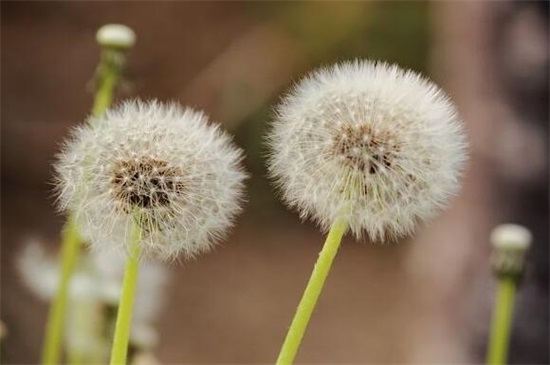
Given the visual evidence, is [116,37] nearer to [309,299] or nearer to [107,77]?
[107,77]

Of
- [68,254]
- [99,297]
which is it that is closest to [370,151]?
[68,254]

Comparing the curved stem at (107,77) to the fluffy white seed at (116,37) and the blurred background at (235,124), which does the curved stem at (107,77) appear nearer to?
the fluffy white seed at (116,37)

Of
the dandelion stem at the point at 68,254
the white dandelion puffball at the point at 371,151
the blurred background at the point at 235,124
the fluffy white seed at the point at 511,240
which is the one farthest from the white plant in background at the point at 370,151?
the blurred background at the point at 235,124

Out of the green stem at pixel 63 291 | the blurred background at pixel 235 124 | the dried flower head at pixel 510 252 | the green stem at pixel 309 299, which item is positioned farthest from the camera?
the blurred background at pixel 235 124

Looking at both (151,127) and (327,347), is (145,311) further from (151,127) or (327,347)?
(327,347)

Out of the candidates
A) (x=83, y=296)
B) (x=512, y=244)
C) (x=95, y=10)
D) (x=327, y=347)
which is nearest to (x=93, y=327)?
(x=83, y=296)

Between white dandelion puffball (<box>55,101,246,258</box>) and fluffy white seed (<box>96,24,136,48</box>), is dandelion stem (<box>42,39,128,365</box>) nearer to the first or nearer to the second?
fluffy white seed (<box>96,24,136,48</box>)
